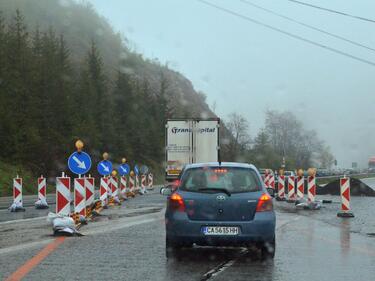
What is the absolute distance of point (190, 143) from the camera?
1001 inches

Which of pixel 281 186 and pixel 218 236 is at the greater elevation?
pixel 281 186

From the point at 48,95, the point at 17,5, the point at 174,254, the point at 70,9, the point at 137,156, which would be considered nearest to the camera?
the point at 174,254

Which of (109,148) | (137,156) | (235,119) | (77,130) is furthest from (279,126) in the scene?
(77,130)

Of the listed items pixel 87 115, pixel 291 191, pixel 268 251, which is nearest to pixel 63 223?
pixel 268 251

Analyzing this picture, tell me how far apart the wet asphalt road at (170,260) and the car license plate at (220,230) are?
1.50 ft

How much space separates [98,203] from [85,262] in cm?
1193

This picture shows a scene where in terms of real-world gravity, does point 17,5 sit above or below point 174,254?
above

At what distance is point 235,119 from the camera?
89.3m

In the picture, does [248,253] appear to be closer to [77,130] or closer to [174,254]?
[174,254]

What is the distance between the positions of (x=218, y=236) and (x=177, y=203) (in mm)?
818

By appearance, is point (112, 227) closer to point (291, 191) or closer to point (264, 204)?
point (264, 204)

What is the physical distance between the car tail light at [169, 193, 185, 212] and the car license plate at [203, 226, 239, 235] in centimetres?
49

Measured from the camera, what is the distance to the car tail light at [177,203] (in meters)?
9.39

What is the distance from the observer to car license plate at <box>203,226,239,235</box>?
931 cm
